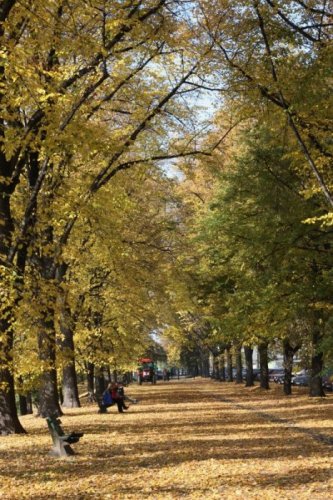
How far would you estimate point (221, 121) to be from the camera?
1939 cm

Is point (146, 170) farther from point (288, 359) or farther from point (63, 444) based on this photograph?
point (288, 359)

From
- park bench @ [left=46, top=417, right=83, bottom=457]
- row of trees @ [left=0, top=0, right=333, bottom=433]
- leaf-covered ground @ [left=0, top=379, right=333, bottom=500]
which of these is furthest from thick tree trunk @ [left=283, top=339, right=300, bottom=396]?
park bench @ [left=46, top=417, right=83, bottom=457]

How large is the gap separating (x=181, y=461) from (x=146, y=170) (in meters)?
12.2

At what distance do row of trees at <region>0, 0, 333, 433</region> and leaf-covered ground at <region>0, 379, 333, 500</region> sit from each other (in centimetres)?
165

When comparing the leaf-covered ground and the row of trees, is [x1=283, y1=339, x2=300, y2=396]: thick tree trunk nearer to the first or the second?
the row of trees

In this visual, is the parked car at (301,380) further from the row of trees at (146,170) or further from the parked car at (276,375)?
the row of trees at (146,170)

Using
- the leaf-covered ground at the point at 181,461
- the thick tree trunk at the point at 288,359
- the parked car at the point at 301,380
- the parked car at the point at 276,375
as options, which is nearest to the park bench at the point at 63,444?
the leaf-covered ground at the point at 181,461

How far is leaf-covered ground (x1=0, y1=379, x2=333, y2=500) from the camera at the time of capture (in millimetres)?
8109

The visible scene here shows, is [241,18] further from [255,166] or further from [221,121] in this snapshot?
[255,166]

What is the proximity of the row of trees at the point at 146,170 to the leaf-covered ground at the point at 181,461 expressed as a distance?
1.65m

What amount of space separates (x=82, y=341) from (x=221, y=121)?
39.3ft

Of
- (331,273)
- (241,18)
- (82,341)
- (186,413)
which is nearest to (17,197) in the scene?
(241,18)

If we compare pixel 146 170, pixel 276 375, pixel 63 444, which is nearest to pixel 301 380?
pixel 276 375

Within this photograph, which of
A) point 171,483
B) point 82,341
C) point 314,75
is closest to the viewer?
point 171,483
